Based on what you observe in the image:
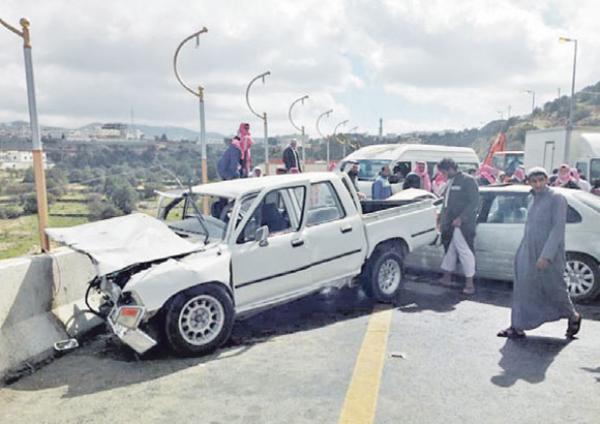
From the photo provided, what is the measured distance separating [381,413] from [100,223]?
11.4ft

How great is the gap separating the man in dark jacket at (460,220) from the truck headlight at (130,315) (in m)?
4.37

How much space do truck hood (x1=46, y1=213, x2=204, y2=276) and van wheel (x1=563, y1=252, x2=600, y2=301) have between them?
15.2 feet

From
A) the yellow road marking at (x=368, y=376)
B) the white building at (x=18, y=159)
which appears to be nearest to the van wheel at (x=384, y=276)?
the yellow road marking at (x=368, y=376)

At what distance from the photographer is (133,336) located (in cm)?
433

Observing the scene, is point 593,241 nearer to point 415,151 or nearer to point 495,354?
point 495,354

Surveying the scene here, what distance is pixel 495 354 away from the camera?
4.68 m

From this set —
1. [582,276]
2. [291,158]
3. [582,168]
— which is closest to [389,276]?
[582,276]

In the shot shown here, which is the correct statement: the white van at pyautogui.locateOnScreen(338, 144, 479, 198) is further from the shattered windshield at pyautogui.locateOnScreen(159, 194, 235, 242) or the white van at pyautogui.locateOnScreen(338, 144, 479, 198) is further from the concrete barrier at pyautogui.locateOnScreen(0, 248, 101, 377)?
the concrete barrier at pyautogui.locateOnScreen(0, 248, 101, 377)

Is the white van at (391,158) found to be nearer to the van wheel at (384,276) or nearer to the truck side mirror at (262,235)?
the van wheel at (384,276)

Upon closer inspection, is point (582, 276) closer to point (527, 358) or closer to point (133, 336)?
point (527, 358)

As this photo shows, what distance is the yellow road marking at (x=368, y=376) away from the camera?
3537mm

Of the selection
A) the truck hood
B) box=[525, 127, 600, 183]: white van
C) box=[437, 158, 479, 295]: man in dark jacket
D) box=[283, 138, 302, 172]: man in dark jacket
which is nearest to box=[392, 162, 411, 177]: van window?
box=[283, 138, 302, 172]: man in dark jacket

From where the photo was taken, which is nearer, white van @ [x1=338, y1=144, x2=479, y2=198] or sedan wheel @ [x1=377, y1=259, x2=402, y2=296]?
sedan wheel @ [x1=377, y1=259, x2=402, y2=296]

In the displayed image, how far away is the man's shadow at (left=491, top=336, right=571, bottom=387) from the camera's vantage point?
13.6 feet
